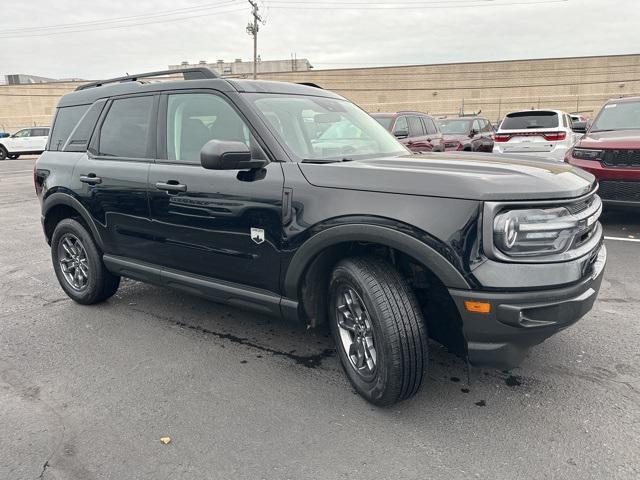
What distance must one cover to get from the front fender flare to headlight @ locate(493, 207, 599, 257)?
26 centimetres

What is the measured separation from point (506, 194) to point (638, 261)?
4.08 meters

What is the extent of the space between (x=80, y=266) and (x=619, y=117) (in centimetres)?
797

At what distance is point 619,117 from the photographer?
25.9ft

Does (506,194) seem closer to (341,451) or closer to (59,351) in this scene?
(341,451)

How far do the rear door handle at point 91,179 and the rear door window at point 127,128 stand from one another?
0.21 meters

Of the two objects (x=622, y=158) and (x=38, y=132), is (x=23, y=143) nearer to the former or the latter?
(x=38, y=132)

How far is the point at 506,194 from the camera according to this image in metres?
2.31

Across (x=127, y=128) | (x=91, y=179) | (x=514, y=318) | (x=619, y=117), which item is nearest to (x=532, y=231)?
(x=514, y=318)

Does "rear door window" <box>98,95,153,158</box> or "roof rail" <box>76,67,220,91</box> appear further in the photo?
"rear door window" <box>98,95,153,158</box>

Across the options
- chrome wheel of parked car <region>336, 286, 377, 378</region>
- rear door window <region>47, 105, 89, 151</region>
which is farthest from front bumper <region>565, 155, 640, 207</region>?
rear door window <region>47, 105, 89, 151</region>

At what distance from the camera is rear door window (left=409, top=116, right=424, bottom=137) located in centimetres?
1096

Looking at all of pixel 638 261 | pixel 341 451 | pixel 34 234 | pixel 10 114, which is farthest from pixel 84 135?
pixel 10 114

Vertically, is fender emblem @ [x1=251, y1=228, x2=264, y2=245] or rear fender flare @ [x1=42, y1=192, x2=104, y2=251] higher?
fender emblem @ [x1=251, y1=228, x2=264, y2=245]

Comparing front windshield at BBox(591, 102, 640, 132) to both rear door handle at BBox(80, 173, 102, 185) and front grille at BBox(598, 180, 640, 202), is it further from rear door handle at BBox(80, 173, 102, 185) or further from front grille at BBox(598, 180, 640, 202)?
rear door handle at BBox(80, 173, 102, 185)
